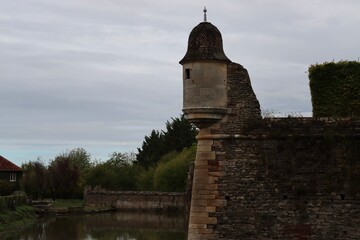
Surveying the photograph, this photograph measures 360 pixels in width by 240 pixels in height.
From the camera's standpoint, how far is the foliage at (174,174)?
62.9 m

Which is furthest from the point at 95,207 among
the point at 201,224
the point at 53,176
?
the point at 201,224

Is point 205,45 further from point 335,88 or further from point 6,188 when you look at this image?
point 6,188

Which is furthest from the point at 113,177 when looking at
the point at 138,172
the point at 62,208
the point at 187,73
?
the point at 187,73

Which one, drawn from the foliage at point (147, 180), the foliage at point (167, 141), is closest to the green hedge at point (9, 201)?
the foliage at point (147, 180)

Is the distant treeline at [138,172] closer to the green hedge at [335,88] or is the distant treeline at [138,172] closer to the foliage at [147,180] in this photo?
the foliage at [147,180]

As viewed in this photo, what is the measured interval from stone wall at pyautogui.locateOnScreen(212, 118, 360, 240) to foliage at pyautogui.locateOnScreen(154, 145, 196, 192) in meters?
46.0

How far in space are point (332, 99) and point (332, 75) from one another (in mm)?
664

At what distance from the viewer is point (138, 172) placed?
7912 cm

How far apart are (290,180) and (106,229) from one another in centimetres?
2894

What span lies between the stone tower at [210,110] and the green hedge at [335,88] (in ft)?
5.65

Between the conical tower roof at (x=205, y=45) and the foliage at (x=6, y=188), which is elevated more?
the conical tower roof at (x=205, y=45)

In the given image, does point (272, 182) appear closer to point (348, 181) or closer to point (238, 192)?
point (238, 192)

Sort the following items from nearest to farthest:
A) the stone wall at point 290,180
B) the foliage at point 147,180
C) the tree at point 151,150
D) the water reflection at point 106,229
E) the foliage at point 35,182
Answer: the stone wall at point 290,180 → the water reflection at point 106,229 → the foliage at point 35,182 → the foliage at point 147,180 → the tree at point 151,150

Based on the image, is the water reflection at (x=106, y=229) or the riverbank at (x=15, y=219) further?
the riverbank at (x=15, y=219)
